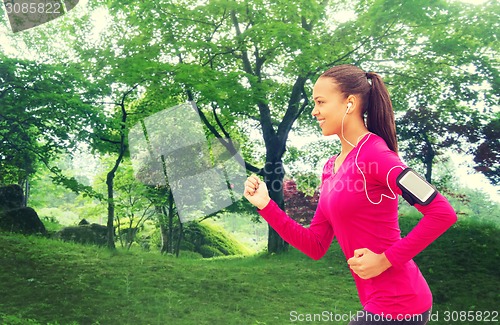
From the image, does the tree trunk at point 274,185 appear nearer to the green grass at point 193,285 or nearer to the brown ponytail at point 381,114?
the green grass at point 193,285

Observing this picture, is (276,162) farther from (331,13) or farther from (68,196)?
(68,196)

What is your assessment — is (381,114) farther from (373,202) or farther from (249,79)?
(249,79)

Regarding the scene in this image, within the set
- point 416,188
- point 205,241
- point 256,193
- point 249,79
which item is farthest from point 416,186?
point 205,241

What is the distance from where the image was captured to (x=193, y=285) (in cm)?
830

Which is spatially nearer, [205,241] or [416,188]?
[416,188]

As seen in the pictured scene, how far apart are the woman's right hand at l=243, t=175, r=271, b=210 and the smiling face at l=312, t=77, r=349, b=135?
35 cm

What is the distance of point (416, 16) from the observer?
10266 mm

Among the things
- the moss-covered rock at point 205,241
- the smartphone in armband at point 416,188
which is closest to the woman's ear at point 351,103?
the smartphone in armband at point 416,188

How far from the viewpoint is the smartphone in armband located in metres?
1.39

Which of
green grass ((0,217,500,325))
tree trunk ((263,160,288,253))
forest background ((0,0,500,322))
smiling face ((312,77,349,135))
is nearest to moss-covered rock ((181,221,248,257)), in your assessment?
forest background ((0,0,500,322))

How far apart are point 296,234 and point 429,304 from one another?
573 millimetres

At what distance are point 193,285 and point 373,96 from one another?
7.33 m

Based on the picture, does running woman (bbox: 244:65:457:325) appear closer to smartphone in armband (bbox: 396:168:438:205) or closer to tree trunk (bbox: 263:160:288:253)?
smartphone in armband (bbox: 396:168:438:205)

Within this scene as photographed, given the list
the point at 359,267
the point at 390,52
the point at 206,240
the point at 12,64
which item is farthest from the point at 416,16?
the point at 206,240
